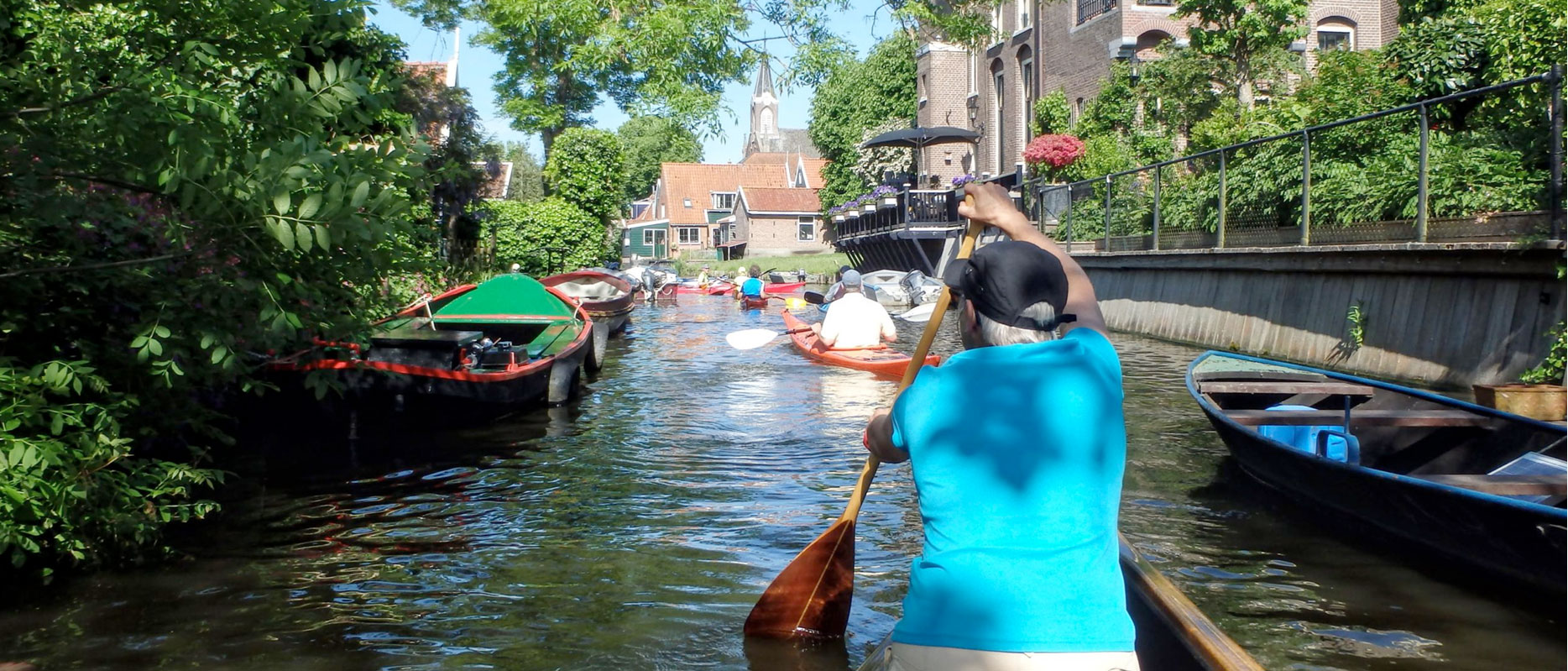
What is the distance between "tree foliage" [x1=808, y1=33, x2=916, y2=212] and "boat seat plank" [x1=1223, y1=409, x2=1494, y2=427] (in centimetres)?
3755

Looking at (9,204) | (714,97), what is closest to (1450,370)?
(9,204)

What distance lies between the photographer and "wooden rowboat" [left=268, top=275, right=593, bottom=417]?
396 inches

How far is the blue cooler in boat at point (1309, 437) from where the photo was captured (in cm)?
747

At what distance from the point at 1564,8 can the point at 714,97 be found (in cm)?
1362

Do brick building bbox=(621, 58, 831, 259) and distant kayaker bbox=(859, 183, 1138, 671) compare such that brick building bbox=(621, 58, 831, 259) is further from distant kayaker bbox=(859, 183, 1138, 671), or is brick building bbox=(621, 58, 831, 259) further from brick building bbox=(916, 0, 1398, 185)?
distant kayaker bbox=(859, 183, 1138, 671)

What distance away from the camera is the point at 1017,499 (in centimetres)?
249

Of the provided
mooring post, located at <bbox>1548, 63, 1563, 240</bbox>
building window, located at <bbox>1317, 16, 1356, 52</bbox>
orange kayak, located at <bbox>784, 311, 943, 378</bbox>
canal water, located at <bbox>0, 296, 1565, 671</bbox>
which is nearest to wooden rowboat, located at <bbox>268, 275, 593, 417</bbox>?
canal water, located at <bbox>0, 296, 1565, 671</bbox>

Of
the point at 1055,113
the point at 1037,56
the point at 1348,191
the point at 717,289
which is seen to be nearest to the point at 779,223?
the point at 717,289

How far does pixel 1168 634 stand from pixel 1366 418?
16.0 feet

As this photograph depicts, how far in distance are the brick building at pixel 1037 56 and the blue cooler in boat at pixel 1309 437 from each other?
39.5ft

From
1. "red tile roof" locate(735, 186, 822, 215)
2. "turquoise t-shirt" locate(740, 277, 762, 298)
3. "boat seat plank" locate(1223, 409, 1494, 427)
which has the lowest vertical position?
"boat seat plank" locate(1223, 409, 1494, 427)

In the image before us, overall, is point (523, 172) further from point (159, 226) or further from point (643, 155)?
point (159, 226)

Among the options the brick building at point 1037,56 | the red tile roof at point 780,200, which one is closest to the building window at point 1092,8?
the brick building at point 1037,56

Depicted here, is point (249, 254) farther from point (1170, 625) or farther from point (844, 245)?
point (844, 245)
